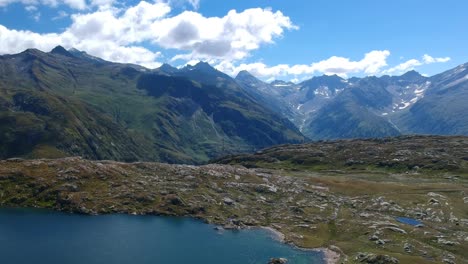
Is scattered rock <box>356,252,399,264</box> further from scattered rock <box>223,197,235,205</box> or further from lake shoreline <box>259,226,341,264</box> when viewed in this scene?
scattered rock <box>223,197,235,205</box>

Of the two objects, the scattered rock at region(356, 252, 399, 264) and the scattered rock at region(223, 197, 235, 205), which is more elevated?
the scattered rock at region(223, 197, 235, 205)

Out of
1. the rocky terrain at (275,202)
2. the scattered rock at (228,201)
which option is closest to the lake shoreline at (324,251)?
the rocky terrain at (275,202)

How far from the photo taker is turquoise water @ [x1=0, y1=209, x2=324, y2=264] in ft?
368

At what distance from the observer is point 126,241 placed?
411 feet

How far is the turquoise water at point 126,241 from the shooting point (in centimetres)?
11212

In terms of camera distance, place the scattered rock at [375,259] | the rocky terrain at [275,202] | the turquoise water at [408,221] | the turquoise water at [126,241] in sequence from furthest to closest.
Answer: the turquoise water at [408,221]
the rocky terrain at [275,202]
the turquoise water at [126,241]
the scattered rock at [375,259]

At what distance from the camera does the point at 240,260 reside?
11431cm

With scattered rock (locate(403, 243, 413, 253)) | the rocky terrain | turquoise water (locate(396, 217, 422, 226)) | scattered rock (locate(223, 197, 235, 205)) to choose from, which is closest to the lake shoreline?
the rocky terrain

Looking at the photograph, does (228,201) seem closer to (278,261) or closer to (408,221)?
(278,261)

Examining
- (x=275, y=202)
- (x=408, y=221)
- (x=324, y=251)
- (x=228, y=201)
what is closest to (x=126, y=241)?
(x=228, y=201)

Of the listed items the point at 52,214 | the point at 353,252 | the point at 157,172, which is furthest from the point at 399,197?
the point at 52,214

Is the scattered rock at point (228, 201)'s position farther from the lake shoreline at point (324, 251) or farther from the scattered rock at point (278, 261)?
the scattered rock at point (278, 261)

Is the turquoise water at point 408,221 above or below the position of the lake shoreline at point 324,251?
above

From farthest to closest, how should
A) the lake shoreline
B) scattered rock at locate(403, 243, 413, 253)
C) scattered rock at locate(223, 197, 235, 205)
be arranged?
scattered rock at locate(223, 197, 235, 205), scattered rock at locate(403, 243, 413, 253), the lake shoreline
